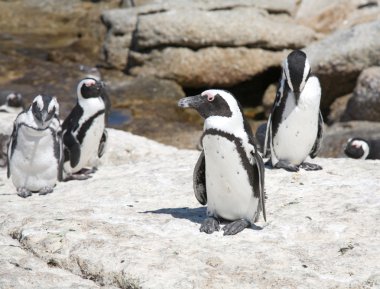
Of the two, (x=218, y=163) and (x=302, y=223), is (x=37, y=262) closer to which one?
(x=218, y=163)

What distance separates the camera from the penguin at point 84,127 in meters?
8.24

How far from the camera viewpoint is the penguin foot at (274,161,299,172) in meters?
7.04

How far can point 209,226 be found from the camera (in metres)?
5.26

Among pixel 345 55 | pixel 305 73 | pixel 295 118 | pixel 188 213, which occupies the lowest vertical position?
pixel 345 55

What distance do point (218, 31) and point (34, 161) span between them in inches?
374

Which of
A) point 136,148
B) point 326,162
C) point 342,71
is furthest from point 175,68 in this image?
point 326,162

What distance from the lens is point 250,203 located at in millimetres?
5387

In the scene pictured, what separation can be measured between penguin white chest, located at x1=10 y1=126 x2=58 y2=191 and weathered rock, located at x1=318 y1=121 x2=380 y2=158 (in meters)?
4.87

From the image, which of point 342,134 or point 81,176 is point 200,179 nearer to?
point 81,176

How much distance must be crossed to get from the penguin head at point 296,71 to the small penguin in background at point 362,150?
119 inches

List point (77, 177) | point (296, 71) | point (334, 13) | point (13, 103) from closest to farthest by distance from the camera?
1. point (296, 71)
2. point (77, 177)
3. point (13, 103)
4. point (334, 13)

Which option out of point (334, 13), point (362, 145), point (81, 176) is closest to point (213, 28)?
point (334, 13)

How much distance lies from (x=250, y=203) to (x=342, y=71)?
887 cm

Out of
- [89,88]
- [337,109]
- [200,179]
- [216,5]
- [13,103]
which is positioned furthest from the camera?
[216,5]
